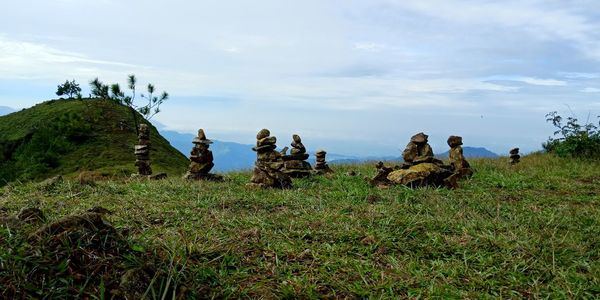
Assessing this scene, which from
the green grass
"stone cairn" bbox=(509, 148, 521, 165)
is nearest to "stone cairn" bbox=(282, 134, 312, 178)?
the green grass

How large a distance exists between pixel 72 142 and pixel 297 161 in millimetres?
16989

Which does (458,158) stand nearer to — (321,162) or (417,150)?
(417,150)

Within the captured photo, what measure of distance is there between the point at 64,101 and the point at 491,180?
28174mm

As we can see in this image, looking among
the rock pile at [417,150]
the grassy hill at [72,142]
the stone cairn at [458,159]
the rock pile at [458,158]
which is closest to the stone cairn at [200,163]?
the rock pile at [417,150]

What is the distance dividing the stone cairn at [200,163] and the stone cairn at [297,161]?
213 cm

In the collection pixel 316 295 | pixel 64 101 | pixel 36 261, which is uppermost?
pixel 64 101

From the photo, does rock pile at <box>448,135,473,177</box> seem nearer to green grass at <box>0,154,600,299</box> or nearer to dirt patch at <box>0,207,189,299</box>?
green grass at <box>0,154,600,299</box>

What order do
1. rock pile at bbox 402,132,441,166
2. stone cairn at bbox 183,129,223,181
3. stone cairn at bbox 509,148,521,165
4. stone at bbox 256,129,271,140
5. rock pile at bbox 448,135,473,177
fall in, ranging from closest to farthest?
rock pile at bbox 402,132,441,166, stone cairn at bbox 183,129,223,181, rock pile at bbox 448,135,473,177, stone at bbox 256,129,271,140, stone cairn at bbox 509,148,521,165

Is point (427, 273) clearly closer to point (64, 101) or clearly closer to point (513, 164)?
point (513, 164)

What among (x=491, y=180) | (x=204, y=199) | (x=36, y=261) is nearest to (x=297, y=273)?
(x=36, y=261)

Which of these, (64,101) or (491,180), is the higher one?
(64,101)

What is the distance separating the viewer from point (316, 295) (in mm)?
4520

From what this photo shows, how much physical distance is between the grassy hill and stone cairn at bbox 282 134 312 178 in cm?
844

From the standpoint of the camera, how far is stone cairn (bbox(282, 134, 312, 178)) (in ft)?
47.6
